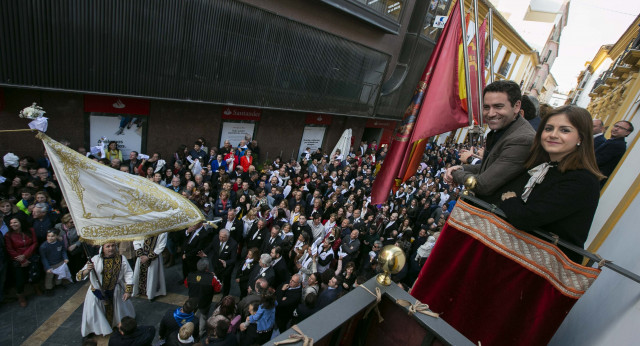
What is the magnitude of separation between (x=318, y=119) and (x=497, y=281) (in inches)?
598

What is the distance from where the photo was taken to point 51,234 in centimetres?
567

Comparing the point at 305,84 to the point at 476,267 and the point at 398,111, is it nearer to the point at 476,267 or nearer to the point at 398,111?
the point at 398,111

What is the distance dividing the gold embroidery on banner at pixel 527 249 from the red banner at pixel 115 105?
419 inches

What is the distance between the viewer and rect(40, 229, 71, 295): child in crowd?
5.75m

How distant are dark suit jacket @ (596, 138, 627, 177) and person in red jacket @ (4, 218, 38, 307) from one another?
9735 mm

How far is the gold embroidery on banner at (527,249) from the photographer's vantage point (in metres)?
2.08

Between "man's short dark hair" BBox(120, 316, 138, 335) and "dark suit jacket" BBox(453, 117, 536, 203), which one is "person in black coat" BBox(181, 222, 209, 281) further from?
"dark suit jacket" BBox(453, 117, 536, 203)

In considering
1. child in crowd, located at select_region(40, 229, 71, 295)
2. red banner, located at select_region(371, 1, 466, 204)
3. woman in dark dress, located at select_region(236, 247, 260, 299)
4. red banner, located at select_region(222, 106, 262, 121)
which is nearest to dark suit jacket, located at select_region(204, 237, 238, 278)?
woman in dark dress, located at select_region(236, 247, 260, 299)

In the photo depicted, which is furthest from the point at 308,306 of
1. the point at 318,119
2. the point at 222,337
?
the point at 318,119

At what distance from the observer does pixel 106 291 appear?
539 cm

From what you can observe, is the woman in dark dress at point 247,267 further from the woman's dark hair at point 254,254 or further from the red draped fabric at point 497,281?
the red draped fabric at point 497,281

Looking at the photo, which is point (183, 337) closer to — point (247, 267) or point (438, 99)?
point (247, 267)

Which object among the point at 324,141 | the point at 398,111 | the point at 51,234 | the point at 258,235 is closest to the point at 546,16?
the point at 398,111

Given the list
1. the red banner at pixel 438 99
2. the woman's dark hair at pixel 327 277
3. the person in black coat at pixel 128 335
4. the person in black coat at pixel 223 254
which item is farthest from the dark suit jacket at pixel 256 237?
the red banner at pixel 438 99
